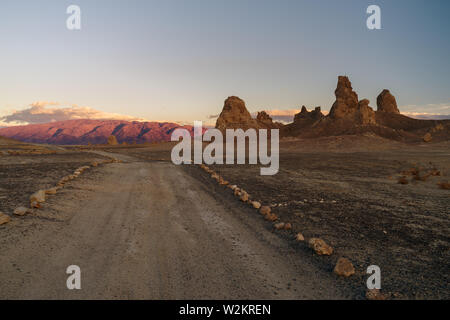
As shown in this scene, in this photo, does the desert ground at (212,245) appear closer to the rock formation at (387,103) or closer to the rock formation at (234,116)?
the rock formation at (234,116)

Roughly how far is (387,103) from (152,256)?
204 metres

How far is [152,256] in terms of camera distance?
6078 millimetres

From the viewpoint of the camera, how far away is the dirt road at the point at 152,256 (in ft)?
15.7

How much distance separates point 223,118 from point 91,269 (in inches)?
5772

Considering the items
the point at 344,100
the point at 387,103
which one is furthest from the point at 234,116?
the point at 387,103

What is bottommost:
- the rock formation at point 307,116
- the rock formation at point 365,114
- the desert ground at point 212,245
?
the desert ground at point 212,245

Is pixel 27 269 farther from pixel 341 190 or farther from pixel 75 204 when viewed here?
pixel 341 190

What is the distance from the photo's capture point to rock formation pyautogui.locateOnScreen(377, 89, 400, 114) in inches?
6668

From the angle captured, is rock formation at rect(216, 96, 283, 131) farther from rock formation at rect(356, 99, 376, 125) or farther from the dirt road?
the dirt road

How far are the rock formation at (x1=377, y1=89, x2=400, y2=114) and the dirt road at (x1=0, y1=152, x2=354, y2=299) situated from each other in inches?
7787

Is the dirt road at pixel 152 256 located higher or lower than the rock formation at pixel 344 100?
lower

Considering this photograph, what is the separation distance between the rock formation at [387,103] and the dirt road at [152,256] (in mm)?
197799

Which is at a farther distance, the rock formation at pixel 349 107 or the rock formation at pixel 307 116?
the rock formation at pixel 307 116

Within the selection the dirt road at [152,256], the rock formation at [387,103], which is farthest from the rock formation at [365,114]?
the dirt road at [152,256]
